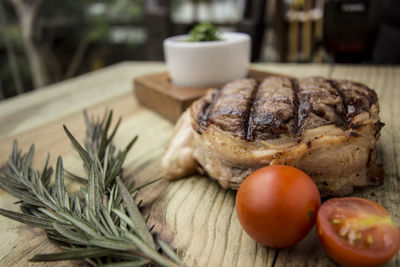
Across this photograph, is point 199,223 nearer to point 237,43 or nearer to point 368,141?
point 368,141

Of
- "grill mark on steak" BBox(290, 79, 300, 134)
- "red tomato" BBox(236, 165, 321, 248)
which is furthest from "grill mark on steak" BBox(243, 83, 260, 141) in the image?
"red tomato" BBox(236, 165, 321, 248)

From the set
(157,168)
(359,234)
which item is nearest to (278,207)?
(359,234)

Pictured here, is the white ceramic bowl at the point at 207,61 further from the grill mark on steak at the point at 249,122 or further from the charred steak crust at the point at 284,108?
the grill mark on steak at the point at 249,122

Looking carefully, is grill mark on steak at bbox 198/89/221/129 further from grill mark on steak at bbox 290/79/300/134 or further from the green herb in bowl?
the green herb in bowl

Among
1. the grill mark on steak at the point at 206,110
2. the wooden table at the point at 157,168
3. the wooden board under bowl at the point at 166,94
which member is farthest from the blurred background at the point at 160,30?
the grill mark on steak at the point at 206,110

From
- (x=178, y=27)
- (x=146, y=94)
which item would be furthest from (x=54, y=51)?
(x=146, y=94)
